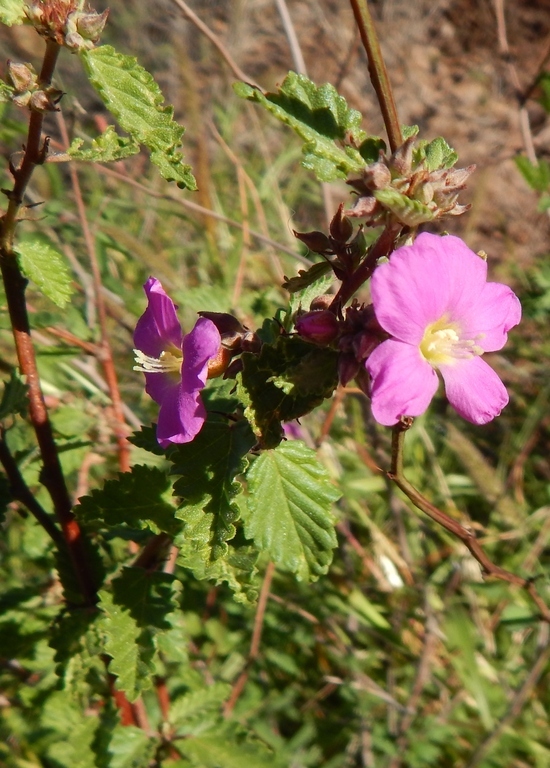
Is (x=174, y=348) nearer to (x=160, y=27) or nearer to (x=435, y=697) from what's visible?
(x=435, y=697)

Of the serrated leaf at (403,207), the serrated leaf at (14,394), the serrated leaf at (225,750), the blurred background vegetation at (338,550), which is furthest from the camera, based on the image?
the blurred background vegetation at (338,550)

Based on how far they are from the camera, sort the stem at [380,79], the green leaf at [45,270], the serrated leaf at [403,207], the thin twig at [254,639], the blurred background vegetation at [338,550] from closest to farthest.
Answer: the serrated leaf at [403,207] → the stem at [380,79] → the green leaf at [45,270] → the blurred background vegetation at [338,550] → the thin twig at [254,639]

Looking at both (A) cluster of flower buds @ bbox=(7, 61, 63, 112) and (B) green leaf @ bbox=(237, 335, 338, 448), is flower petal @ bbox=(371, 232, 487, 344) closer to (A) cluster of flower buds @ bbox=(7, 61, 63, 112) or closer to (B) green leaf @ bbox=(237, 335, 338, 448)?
(B) green leaf @ bbox=(237, 335, 338, 448)

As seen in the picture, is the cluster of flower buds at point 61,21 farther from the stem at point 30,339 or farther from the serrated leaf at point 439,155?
the serrated leaf at point 439,155

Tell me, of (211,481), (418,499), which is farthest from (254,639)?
(211,481)

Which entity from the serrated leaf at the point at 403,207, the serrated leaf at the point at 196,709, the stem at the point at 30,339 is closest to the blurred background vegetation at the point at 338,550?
the serrated leaf at the point at 196,709

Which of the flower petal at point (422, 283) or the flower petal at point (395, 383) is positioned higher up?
the flower petal at point (422, 283)

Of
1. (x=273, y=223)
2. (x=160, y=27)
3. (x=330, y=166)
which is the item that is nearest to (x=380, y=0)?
(x=160, y=27)
